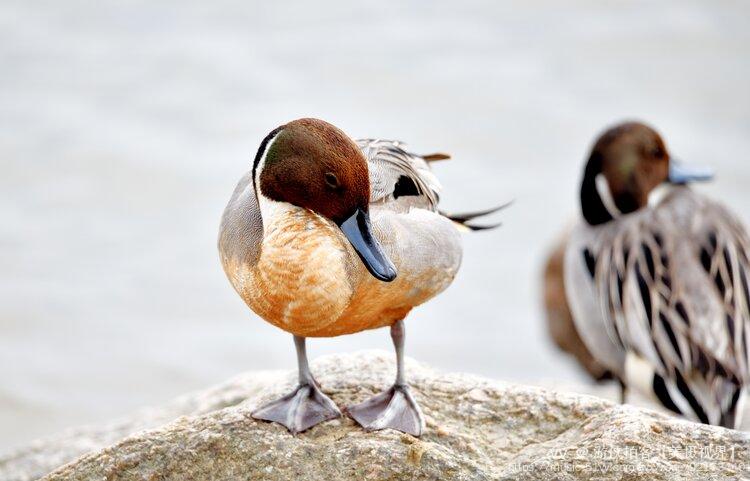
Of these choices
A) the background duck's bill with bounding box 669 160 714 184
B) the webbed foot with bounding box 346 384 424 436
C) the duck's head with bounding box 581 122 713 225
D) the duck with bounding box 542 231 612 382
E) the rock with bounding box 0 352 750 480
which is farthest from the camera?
the duck with bounding box 542 231 612 382

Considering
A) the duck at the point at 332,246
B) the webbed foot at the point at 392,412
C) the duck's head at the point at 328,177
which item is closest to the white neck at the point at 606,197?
the duck at the point at 332,246

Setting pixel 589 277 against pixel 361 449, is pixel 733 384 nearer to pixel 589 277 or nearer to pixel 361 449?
pixel 589 277

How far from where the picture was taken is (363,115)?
9.83 meters

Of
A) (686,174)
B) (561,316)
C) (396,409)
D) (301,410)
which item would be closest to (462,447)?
(396,409)

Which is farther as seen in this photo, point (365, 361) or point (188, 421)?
point (365, 361)

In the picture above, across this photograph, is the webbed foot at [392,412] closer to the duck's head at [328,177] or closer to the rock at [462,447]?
the rock at [462,447]

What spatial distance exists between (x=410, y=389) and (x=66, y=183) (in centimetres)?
646

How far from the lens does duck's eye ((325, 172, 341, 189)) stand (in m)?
3.04

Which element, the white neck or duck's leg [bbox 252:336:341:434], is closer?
duck's leg [bbox 252:336:341:434]

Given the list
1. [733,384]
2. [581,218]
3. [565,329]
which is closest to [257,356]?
[565,329]

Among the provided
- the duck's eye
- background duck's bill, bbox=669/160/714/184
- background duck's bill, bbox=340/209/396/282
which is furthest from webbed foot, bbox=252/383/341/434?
background duck's bill, bbox=669/160/714/184

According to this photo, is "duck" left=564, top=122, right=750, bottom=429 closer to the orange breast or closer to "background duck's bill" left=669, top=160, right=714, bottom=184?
"background duck's bill" left=669, top=160, right=714, bottom=184

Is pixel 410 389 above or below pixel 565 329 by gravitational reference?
above

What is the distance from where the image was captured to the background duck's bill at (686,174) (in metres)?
5.98
